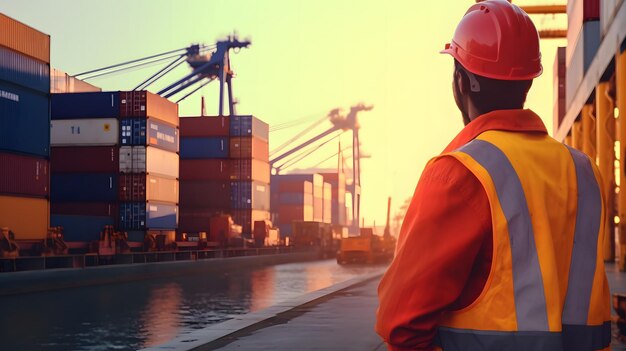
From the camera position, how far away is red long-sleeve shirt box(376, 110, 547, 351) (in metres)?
1.95

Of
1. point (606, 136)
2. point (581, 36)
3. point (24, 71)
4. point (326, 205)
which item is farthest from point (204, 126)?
point (326, 205)

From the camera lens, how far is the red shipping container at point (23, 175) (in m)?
31.1

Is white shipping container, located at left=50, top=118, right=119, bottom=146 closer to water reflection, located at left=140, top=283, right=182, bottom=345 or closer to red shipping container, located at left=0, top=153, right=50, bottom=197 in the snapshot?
red shipping container, located at left=0, top=153, right=50, bottom=197

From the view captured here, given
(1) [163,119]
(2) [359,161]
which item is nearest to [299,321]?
(1) [163,119]

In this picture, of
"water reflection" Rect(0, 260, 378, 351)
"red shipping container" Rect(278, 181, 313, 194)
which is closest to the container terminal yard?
"water reflection" Rect(0, 260, 378, 351)

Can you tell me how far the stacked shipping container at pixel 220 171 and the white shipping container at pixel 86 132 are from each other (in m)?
13.2

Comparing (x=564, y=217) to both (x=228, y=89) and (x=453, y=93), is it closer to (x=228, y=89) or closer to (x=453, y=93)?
(x=453, y=93)

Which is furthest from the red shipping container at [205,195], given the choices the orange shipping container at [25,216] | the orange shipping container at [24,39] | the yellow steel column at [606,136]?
the yellow steel column at [606,136]

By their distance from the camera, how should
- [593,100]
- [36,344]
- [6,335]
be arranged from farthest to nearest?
[593,100], [6,335], [36,344]

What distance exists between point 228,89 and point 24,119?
153 ft

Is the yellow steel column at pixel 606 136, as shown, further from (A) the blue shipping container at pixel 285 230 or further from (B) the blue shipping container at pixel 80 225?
(A) the blue shipping container at pixel 285 230

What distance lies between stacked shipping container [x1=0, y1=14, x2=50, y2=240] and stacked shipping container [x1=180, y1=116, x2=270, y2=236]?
2559 cm

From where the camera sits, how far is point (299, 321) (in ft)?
42.6

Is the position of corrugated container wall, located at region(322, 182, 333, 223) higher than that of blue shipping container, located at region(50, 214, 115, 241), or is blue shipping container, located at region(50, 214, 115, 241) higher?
corrugated container wall, located at region(322, 182, 333, 223)
